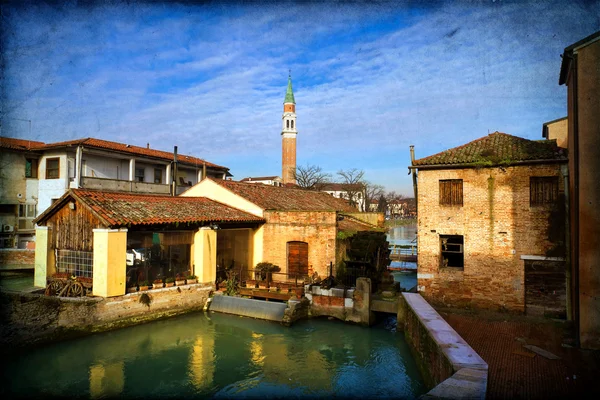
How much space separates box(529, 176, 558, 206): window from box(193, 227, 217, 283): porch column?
12.4 metres

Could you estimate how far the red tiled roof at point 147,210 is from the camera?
530 inches

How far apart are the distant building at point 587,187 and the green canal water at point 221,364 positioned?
424 centimetres

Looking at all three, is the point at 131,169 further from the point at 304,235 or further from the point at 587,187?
the point at 587,187

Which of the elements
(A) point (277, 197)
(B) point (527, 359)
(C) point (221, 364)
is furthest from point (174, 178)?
(B) point (527, 359)

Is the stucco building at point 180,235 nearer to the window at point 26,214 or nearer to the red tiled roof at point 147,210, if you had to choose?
the red tiled roof at point 147,210

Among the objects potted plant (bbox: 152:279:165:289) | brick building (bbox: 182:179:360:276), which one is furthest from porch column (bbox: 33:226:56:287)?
brick building (bbox: 182:179:360:276)

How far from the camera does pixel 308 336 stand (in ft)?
43.4

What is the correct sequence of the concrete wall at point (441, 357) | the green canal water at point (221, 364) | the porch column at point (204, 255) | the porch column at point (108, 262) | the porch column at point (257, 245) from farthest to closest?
1. the porch column at point (257, 245)
2. the porch column at point (204, 255)
3. the porch column at point (108, 262)
4. the green canal water at point (221, 364)
5. the concrete wall at point (441, 357)

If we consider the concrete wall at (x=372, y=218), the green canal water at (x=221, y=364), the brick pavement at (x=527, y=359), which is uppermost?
the concrete wall at (x=372, y=218)

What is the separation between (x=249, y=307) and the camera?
1508cm

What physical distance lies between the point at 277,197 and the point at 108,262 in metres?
11.3

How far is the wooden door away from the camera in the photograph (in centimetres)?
1742

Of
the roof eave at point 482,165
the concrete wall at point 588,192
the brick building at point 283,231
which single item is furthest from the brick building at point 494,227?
the brick building at point 283,231

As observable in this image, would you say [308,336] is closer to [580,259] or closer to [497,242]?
[497,242]
